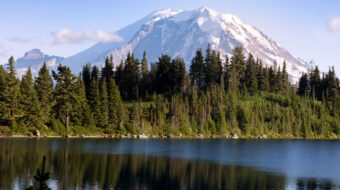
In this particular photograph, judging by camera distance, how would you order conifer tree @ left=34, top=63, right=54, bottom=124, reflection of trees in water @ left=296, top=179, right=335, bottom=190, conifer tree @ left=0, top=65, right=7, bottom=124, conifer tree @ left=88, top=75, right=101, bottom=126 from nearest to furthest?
reflection of trees in water @ left=296, top=179, right=335, bottom=190 → conifer tree @ left=0, top=65, right=7, bottom=124 → conifer tree @ left=34, top=63, right=54, bottom=124 → conifer tree @ left=88, top=75, right=101, bottom=126

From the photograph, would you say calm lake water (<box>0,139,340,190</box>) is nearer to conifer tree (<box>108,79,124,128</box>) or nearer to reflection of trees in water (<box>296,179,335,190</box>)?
reflection of trees in water (<box>296,179,335,190</box>)

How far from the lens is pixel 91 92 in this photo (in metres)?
172

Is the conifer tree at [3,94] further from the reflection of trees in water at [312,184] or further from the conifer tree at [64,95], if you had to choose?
the reflection of trees in water at [312,184]

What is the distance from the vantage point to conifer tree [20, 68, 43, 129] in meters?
146

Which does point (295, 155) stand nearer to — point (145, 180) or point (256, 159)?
point (256, 159)

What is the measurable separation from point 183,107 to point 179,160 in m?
95.3

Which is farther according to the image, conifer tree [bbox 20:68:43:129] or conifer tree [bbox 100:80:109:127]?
conifer tree [bbox 100:80:109:127]

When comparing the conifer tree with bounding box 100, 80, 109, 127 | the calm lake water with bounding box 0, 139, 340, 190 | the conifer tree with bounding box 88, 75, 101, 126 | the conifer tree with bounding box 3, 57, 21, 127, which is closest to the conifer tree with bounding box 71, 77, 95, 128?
the conifer tree with bounding box 88, 75, 101, 126

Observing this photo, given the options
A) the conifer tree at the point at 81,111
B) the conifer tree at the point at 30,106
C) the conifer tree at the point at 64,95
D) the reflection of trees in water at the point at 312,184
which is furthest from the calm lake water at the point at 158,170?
the conifer tree at the point at 81,111

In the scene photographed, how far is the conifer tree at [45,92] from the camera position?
504 ft

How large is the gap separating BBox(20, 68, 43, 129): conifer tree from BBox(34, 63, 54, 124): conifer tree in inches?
138

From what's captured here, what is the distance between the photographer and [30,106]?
146m

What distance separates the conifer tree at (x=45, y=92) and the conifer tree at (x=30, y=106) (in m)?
3.51

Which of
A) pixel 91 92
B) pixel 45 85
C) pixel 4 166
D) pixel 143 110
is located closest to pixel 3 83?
pixel 45 85
